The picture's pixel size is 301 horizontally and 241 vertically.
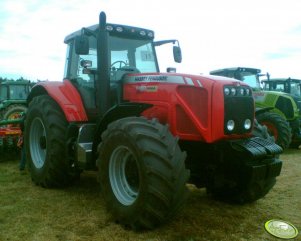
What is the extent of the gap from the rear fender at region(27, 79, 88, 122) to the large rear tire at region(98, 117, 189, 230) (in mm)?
1276

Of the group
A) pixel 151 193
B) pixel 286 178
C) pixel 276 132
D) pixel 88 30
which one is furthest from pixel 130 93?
A: pixel 276 132

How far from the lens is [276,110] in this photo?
1059 cm

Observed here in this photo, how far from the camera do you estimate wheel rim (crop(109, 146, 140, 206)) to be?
4.15 metres

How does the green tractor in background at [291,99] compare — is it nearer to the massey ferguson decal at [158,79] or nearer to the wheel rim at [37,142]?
the massey ferguson decal at [158,79]

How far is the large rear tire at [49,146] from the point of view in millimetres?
5340

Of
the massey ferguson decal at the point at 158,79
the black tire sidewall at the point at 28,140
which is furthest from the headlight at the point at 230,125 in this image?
the black tire sidewall at the point at 28,140

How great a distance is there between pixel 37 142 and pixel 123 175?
2.48 meters

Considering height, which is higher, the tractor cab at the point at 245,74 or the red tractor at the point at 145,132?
the tractor cab at the point at 245,74

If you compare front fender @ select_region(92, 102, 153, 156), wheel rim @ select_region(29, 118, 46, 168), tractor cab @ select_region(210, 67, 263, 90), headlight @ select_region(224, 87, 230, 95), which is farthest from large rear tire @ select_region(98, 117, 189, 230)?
tractor cab @ select_region(210, 67, 263, 90)

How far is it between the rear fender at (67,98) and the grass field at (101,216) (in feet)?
3.65

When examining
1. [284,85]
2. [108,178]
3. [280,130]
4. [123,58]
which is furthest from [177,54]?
[284,85]

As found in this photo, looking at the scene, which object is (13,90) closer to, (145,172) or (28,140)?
(28,140)

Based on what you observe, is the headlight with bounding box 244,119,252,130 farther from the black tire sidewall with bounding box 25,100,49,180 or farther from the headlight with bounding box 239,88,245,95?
the black tire sidewall with bounding box 25,100,49,180

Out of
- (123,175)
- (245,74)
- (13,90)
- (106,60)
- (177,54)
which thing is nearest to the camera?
(123,175)
